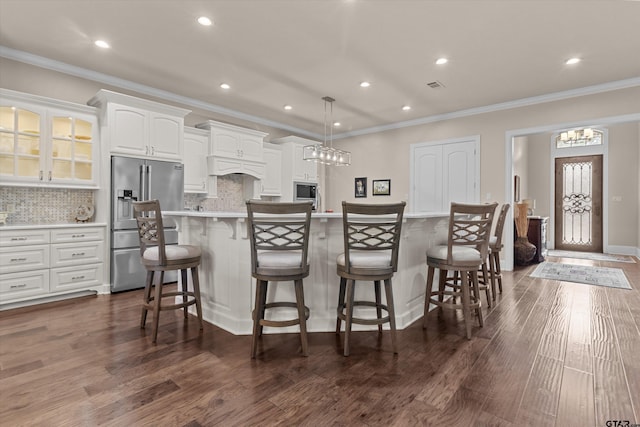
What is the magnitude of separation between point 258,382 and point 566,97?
5.61 m

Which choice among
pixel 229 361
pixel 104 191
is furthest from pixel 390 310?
pixel 104 191

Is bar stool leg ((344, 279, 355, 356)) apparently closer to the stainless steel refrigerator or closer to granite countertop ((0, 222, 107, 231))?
the stainless steel refrigerator

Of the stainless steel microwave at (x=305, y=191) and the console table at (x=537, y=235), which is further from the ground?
the stainless steel microwave at (x=305, y=191)

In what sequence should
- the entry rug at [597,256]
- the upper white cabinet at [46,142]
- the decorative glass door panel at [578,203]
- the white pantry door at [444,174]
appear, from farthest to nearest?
the decorative glass door panel at [578,203] → the entry rug at [597,256] → the white pantry door at [444,174] → the upper white cabinet at [46,142]

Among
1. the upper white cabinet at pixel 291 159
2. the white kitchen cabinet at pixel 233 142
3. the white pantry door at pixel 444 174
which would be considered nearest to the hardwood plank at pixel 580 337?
the white pantry door at pixel 444 174

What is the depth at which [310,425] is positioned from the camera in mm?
1498

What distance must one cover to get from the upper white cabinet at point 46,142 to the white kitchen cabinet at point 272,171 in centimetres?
279

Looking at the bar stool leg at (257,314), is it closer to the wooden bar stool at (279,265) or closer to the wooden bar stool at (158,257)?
the wooden bar stool at (279,265)

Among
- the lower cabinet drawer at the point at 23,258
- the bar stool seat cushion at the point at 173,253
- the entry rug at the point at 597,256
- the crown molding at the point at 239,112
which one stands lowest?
the entry rug at the point at 597,256

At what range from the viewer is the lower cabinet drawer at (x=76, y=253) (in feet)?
11.4

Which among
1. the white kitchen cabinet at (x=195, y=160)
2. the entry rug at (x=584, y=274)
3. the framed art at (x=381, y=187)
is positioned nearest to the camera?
the entry rug at (x=584, y=274)

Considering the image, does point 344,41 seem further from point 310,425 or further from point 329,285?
point 310,425

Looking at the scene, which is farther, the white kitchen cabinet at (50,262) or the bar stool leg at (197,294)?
the white kitchen cabinet at (50,262)

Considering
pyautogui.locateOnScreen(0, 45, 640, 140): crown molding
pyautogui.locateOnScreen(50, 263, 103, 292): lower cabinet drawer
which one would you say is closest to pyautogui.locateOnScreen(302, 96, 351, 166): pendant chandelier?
pyautogui.locateOnScreen(0, 45, 640, 140): crown molding
